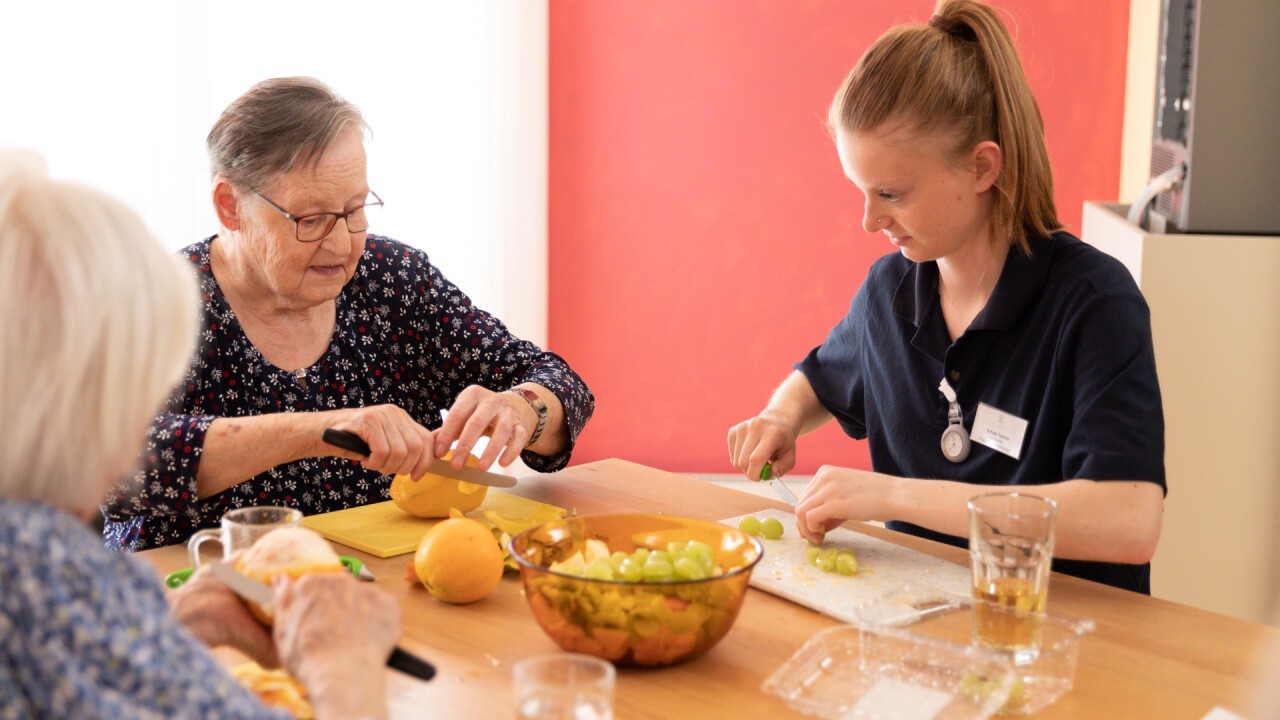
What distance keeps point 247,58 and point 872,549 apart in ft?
8.14

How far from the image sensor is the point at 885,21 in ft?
13.5

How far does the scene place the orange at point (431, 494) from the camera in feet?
5.49

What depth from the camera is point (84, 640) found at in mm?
792

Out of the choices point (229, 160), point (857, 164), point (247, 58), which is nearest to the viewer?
point (857, 164)

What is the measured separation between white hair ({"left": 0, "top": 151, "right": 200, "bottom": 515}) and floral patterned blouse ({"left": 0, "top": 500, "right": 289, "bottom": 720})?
4 centimetres

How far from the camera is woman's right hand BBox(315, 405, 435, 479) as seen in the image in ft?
5.34

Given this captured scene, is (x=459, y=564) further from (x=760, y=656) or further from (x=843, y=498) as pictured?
(x=843, y=498)

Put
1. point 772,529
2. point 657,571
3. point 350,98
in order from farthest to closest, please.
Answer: point 350,98
point 772,529
point 657,571

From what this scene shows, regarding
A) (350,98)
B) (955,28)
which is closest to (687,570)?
(955,28)

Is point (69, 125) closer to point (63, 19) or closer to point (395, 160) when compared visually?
point (63, 19)

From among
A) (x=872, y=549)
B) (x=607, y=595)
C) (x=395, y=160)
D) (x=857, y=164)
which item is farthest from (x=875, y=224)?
(x=395, y=160)

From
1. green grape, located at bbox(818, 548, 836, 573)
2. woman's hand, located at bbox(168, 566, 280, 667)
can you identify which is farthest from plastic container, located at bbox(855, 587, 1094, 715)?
woman's hand, located at bbox(168, 566, 280, 667)

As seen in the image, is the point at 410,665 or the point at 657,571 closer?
the point at 410,665

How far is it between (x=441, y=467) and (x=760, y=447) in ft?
1.64
